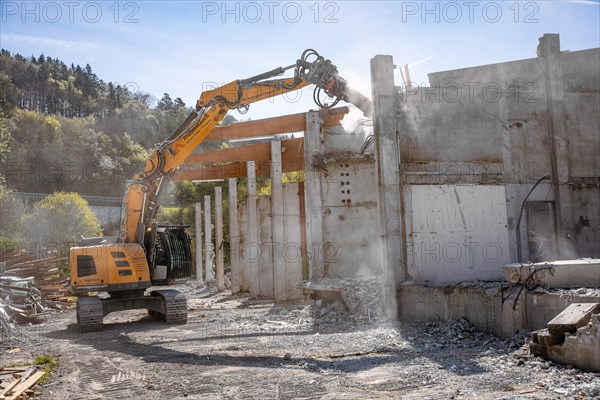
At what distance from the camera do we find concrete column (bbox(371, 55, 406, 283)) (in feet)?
37.3

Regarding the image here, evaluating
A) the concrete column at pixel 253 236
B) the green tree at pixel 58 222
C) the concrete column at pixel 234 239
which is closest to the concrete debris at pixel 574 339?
the concrete column at pixel 253 236

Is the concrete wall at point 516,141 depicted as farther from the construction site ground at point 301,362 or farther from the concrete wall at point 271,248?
the concrete wall at point 271,248

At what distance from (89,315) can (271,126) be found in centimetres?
754

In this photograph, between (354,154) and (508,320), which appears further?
(354,154)

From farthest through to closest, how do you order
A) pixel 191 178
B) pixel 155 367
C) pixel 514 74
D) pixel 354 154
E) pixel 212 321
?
pixel 191 178 → pixel 354 154 → pixel 212 321 → pixel 514 74 → pixel 155 367

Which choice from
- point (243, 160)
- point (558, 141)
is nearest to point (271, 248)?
point (243, 160)

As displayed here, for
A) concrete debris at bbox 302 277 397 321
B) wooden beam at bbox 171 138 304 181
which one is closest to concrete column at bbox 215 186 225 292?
wooden beam at bbox 171 138 304 181

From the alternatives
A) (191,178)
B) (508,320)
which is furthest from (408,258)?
(191,178)

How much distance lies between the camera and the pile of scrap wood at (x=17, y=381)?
6.59m

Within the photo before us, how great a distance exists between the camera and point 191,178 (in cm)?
2105

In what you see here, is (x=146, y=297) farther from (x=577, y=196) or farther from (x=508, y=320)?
(x=577, y=196)

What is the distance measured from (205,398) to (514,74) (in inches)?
376

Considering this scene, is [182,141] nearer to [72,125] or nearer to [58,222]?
[58,222]

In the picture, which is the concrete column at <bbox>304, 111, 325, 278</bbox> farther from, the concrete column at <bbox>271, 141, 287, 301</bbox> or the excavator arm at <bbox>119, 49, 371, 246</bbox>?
the excavator arm at <bbox>119, 49, 371, 246</bbox>
